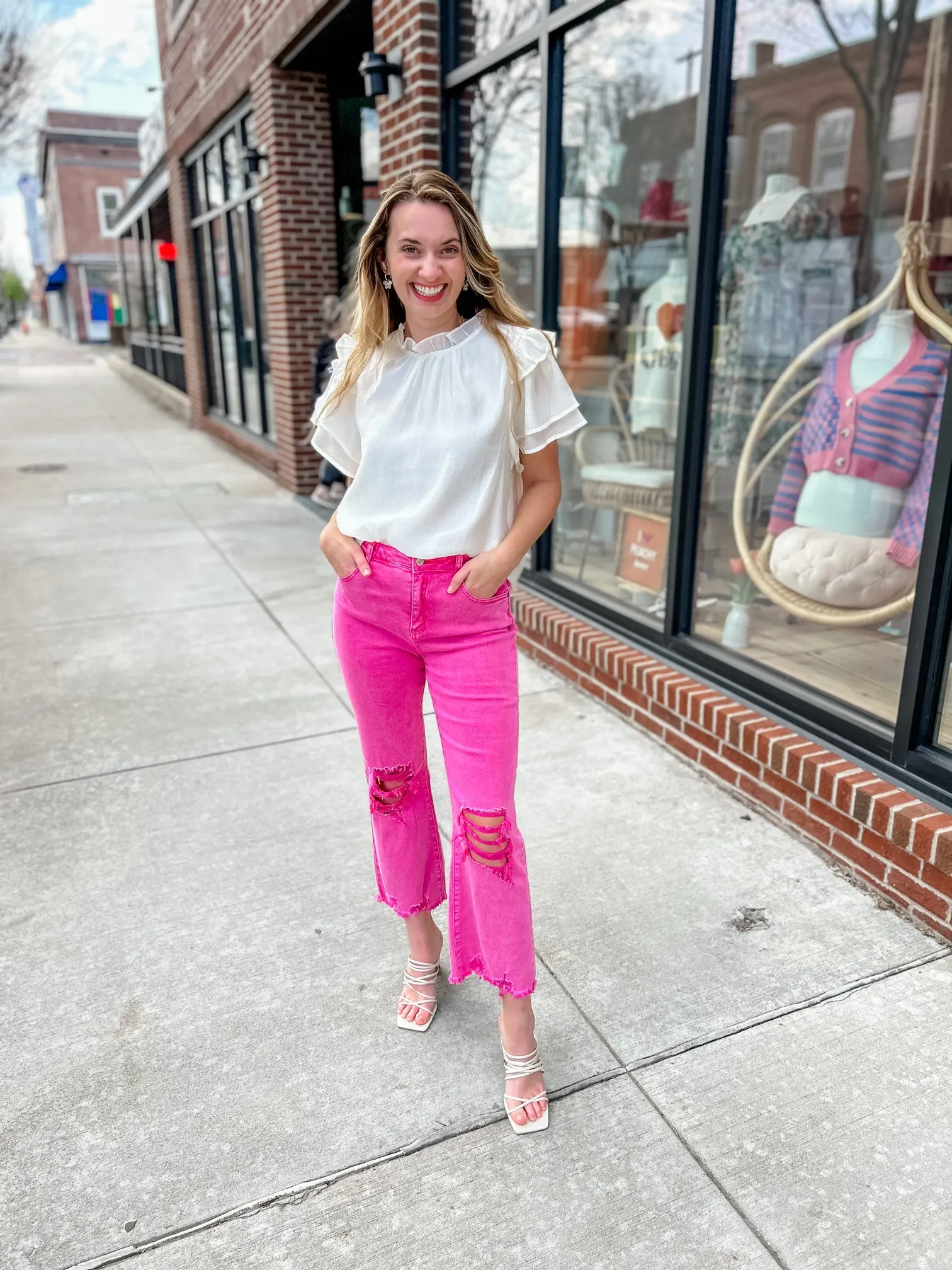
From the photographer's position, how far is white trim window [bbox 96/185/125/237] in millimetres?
50094

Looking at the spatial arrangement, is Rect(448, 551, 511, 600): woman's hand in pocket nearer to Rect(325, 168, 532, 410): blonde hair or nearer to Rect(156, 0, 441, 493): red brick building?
Rect(325, 168, 532, 410): blonde hair

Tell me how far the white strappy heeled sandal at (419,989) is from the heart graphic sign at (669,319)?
3.10m

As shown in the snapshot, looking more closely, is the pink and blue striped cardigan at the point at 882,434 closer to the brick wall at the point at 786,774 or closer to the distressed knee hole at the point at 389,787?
the brick wall at the point at 786,774

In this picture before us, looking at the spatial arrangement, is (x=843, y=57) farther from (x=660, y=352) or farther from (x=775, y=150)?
(x=660, y=352)

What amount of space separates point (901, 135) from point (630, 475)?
3.12 meters

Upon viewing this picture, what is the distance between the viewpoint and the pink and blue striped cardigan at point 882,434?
3463 mm

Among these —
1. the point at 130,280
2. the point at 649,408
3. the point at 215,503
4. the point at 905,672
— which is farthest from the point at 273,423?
the point at 130,280

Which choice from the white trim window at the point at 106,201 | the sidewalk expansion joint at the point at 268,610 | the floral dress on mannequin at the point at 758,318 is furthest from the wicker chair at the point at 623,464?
the white trim window at the point at 106,201

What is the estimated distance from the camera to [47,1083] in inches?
84.3

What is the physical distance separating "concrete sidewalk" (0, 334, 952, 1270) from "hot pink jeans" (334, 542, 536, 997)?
1.22 feet

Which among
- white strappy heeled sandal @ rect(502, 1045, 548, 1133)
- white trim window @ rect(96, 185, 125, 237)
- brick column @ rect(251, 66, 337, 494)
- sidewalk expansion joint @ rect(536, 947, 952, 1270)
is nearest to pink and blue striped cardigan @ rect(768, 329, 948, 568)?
sidewalk expansion joint @ rect(536, 947, 952, 1270)

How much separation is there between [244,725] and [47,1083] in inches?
77.9

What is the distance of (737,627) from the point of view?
3840 millimetres

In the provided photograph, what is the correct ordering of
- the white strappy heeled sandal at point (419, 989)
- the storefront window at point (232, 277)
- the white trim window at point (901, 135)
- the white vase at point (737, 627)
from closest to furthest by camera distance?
the white strappy heeled sandal at point (419, 989)
the white vase at point (737, 627)
the white trim window at point (901, 135)
the storefront window at point (232, 277)
